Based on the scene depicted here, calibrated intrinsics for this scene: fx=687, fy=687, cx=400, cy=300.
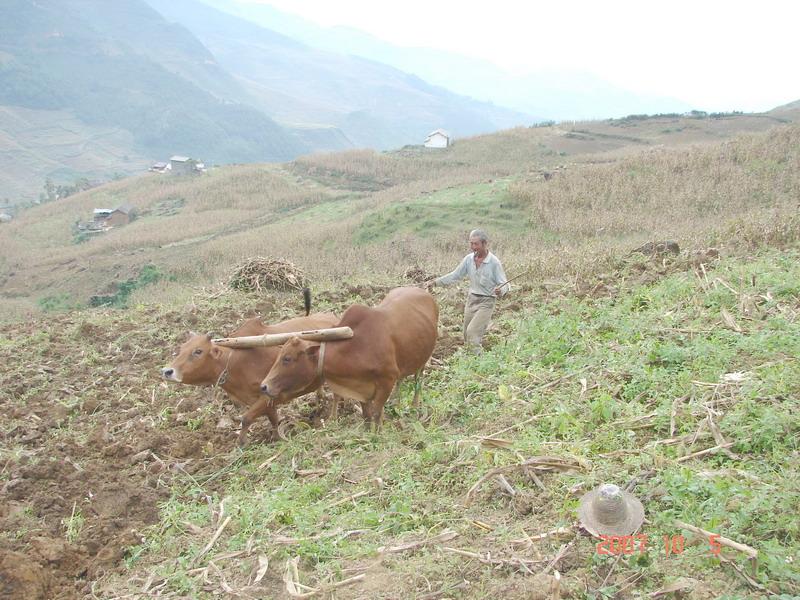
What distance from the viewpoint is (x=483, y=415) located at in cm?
631

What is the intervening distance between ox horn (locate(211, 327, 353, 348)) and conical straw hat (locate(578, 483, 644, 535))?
9.88 ft

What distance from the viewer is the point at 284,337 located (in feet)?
21.3

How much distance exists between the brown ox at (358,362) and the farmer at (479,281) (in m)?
1.61

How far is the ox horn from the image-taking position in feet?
20.7

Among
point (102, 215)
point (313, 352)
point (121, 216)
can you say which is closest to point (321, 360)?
point (313, 352)

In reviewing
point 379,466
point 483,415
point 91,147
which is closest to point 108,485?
point 379,466

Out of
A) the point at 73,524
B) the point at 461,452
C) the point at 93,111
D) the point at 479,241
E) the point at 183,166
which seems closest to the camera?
the point at 461,452

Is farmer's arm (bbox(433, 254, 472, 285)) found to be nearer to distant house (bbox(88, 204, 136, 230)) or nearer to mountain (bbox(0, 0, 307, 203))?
distant house (bbox(88, 204, 136, 230))

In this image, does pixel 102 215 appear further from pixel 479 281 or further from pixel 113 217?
pixel 479 281

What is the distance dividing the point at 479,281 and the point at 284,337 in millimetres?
2762

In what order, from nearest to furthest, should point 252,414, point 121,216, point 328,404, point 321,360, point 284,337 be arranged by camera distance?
point 321,360 → point 284,337 → point 252,414 → point 328,404 → point 121,216

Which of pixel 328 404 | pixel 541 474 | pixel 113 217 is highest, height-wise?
pixel 541 474

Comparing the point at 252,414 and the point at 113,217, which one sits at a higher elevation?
the point at 252,414

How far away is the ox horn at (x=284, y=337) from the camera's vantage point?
630 cm
